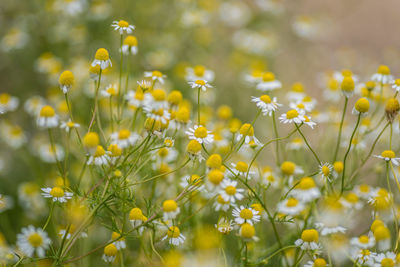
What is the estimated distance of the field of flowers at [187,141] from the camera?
3.78 ft

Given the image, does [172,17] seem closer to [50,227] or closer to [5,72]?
[5,72]

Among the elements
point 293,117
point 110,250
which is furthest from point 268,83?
point 110,250

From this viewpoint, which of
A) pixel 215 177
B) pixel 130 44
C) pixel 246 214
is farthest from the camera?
pixel 130 44

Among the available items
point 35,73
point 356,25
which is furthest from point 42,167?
point 356,25

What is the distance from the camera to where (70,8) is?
2.46 m

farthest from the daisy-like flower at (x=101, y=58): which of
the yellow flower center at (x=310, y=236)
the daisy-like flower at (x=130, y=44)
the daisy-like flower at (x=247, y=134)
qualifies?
the yellow flower center at (x=310, y=236)

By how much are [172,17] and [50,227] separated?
195 centimetres

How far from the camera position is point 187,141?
6.18ft

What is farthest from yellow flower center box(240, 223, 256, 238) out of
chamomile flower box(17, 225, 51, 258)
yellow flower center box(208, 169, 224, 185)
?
chamomile flower box(17, 225, 51, 258)

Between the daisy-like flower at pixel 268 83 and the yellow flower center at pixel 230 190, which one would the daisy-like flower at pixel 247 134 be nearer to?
the yellow flower center at pixel 230 190

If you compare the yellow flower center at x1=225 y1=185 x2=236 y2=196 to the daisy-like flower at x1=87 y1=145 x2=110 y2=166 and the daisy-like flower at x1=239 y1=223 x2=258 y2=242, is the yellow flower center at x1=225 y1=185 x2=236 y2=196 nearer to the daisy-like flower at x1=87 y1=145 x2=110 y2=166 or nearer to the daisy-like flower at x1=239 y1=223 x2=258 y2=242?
the daisy-like flower at x1=239 y1=223 x2=258 y2=242

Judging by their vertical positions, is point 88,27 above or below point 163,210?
above

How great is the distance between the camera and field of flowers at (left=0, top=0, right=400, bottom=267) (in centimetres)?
115

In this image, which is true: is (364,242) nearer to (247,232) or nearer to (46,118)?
(247,232)
